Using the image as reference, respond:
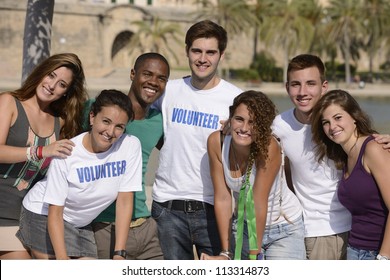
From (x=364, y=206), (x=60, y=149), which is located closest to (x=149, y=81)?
(x=60, y=149)

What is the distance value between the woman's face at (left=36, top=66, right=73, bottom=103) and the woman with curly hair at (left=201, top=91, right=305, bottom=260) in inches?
41.1

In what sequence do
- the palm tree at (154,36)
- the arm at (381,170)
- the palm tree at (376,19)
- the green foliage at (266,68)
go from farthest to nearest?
the green foliage at (266,68)
the palm tree at (154,36)
the palm tree at (376,19)
the arm at (381,170)

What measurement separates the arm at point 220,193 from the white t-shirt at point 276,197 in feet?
0.12

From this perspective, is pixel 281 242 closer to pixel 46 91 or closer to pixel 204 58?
pixel 204 58

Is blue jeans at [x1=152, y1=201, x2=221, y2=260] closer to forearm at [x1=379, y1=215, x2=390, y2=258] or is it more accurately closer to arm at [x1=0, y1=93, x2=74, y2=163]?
arm at [x1=0, y1=93, x2=74, y2=163]

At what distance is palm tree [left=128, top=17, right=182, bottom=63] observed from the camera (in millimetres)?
45688

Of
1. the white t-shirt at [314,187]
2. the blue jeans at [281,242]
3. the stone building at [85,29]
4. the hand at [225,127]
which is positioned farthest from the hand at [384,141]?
the stone building at [85,29]

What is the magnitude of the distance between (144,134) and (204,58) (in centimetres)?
66

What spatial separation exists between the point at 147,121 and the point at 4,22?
45.1m

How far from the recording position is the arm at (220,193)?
3961mm

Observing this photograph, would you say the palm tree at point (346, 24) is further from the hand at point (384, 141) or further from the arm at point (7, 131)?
the arm at point (7, 131)

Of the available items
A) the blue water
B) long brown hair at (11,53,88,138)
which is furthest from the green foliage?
long brown hair at (11,53,88,138)
